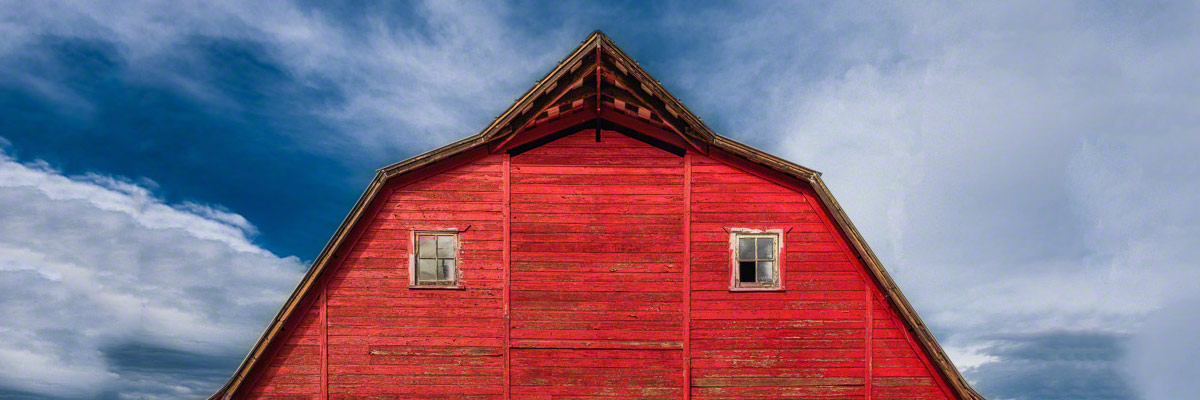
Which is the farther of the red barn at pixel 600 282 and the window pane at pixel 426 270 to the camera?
the window pane at pixel 426 270

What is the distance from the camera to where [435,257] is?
9875mm

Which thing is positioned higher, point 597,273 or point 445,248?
point 445,248

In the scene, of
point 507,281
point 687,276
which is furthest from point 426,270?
point 687,276

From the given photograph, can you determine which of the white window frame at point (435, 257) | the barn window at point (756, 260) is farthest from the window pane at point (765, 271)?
the white window frame at point (435, 257)

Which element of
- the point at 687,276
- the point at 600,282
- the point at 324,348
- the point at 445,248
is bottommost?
the point at 324,348

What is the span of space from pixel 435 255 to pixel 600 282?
316 cm

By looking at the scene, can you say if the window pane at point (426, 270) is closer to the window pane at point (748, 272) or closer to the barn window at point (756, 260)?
the barn window at point (756, 260)

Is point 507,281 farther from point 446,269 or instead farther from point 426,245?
point 426,245

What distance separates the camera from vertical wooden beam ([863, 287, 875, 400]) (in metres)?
9.84

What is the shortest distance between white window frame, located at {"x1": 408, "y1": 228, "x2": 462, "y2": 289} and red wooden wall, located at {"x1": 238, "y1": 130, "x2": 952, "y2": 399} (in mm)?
99

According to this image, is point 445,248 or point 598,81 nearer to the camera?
point 598,81

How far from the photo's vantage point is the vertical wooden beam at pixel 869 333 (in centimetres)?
984

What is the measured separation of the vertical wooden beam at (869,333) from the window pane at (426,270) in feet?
26.8

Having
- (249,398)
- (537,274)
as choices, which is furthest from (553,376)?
(249,398)
